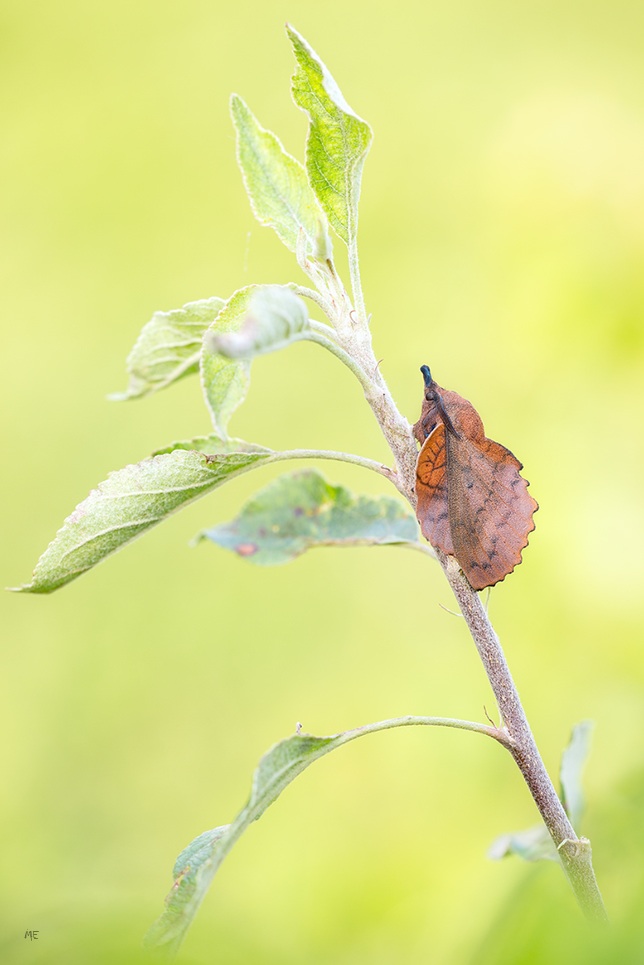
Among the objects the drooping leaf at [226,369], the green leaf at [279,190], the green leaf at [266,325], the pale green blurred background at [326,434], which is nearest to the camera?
the green leaf at [266,325]

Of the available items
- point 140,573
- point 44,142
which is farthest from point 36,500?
point 44,142

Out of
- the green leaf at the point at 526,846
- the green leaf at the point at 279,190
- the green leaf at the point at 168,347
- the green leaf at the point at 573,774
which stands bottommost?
the green leaf at the point at 526,846

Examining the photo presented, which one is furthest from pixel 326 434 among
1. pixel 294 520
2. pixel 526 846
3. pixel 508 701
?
pixel 508 701

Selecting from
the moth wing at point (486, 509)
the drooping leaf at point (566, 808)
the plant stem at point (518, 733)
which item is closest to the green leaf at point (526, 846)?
the drooping leaf at point (566, 808)

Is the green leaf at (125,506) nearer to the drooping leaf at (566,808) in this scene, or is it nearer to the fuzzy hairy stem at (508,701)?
the fuzzy hairy stem at (508,701)

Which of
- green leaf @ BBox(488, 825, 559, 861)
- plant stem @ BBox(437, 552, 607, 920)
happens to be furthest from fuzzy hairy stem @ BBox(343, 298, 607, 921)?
green leaf @ BBox(488, 825, 559, 861)

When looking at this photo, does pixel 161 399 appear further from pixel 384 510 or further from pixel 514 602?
Result: pixel 384 510

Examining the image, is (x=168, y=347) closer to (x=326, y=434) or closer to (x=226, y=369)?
(x=226, y=369)
